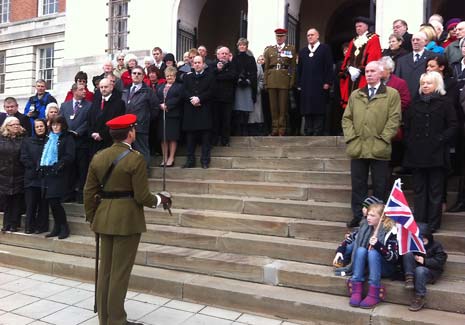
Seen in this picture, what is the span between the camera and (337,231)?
5.30m

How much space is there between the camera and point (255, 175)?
22.8 feet

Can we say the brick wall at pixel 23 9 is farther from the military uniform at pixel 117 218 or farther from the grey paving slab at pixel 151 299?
the military uniform at pixel 117 218

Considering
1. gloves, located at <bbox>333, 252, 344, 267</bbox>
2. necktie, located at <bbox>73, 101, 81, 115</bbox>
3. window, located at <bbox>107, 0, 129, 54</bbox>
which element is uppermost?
window, located at <bbox>107, 0, 129, 54</bbox>

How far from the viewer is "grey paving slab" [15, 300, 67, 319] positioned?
15.3ft

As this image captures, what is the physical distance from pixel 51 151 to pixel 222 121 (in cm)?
285

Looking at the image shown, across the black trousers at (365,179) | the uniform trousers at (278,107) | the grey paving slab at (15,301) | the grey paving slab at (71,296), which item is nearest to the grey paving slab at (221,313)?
the grey paving slab at (71,296)

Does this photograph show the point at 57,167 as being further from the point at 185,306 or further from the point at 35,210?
the point at 185,306

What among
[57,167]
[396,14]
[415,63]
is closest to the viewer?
[415,63]

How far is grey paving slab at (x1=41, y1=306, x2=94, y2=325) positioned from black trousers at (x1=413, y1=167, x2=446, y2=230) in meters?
3.71

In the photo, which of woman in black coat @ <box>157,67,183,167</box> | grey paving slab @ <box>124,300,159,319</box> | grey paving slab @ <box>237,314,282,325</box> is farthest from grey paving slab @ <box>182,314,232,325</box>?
woman in black coat @ <box>157,67,183,167</box>

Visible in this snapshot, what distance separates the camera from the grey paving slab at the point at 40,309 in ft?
15.3

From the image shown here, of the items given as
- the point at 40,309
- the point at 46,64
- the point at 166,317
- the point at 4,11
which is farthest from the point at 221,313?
the point at 4,11

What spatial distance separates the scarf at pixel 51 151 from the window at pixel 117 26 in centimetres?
738

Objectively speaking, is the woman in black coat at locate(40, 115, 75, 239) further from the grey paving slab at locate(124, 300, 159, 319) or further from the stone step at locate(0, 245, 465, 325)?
the grey paving slab at locate(124, 300, 159, 319)
